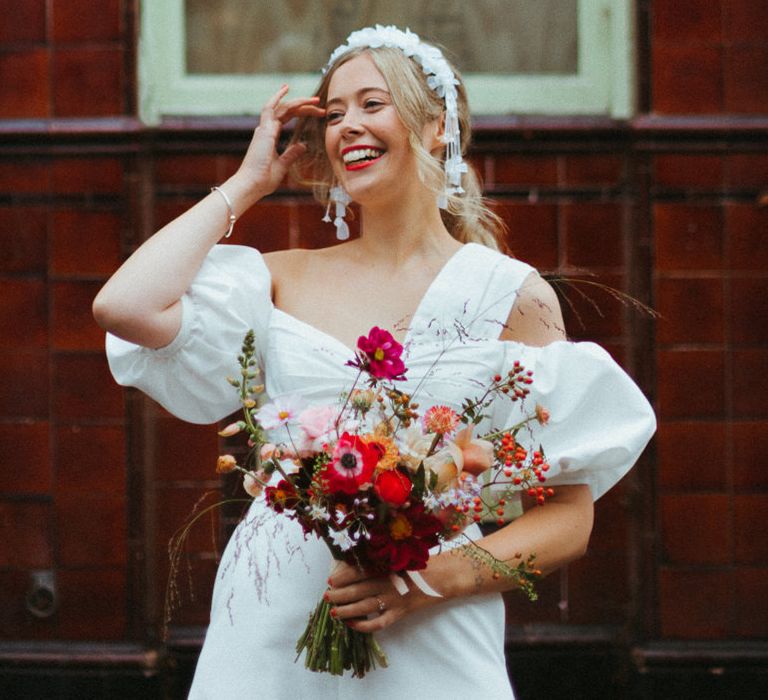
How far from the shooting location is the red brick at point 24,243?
4.41 m

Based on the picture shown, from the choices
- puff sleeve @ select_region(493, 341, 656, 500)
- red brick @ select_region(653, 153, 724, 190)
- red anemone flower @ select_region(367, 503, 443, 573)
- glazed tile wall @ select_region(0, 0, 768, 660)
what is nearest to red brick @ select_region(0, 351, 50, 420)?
glazed tile wall @ select_region(0, 0, 768, 660)

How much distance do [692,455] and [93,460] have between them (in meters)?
2.25

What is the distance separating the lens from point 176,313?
238 centimetres

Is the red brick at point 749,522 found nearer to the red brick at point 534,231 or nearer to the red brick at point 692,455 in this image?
the red brick at point 692,455

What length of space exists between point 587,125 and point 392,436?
281cm

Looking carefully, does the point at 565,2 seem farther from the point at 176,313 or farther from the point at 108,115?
the point at 176,313

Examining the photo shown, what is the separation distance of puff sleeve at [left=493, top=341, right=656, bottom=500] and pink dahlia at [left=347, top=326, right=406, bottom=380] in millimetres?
463

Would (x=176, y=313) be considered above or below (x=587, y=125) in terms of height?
below

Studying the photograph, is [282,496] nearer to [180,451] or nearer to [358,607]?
[358,607]

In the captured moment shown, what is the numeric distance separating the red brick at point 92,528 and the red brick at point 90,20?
173 cm

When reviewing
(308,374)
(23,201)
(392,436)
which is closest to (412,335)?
(308,374)

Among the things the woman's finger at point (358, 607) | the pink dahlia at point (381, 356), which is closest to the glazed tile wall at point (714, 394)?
the woman's finger at point (358, 607)

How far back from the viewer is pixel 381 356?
189 centimetres

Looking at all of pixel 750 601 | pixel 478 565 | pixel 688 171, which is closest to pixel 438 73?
pixel 478 565
